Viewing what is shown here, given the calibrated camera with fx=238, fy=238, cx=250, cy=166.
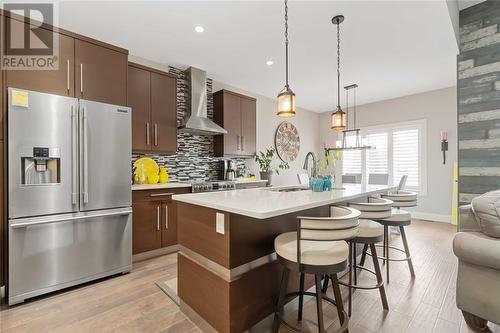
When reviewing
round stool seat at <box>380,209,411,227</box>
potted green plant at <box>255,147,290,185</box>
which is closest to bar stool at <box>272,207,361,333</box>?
round stool seat at <box>380,209,411,227</box>

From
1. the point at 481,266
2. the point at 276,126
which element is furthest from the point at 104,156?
the point at 276,126

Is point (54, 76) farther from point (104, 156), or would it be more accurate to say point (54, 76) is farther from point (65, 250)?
point (65, 250)

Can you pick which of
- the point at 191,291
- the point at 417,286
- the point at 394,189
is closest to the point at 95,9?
the point at 191,291

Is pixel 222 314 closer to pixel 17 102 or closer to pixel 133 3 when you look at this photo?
pixel 17 102

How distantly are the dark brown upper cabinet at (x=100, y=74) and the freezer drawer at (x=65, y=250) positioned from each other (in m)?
1.29

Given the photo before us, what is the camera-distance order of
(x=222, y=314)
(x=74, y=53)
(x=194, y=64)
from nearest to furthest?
(x=222, y=314) < (x=74, y=53) < (x=194, y=64)

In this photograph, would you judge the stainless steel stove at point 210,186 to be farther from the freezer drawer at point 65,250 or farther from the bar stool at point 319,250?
the bar stool at point 319,250

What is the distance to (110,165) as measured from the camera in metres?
2.54

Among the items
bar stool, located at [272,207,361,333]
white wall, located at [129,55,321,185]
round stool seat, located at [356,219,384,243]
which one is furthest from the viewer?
white wall, located at [129,55,321,185]

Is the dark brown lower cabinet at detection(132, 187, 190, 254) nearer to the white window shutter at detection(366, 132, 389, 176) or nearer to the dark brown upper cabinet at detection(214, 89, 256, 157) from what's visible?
the dark brown upper cabinet at detection(214, 89, 256, 157)

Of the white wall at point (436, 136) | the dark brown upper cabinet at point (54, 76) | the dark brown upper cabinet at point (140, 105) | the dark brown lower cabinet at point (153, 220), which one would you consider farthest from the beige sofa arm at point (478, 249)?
the white wall at point (436, 136)

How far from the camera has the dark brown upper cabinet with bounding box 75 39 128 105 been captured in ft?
8.29

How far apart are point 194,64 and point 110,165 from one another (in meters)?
2.16

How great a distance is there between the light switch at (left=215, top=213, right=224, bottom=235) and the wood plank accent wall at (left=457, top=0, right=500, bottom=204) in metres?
3.42
